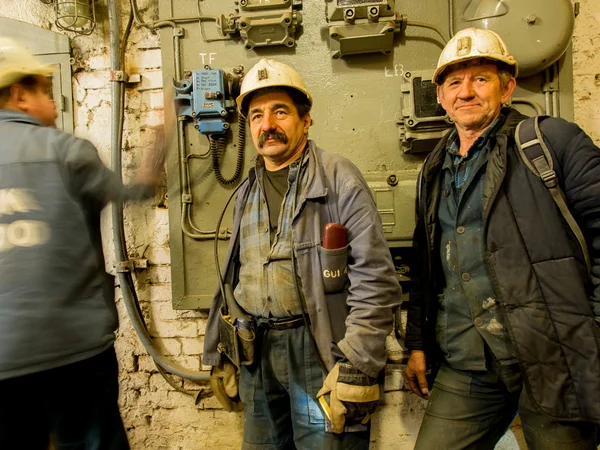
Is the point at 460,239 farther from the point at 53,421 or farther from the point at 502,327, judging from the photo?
the point at 53,421

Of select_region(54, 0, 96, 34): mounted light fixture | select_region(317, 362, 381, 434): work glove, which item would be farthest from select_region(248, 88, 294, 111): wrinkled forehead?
select_region(54, 0, 96, 34): mounted light fixture

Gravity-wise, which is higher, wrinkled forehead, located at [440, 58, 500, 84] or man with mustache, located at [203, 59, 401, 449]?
wrinkled forehead, located at [440, 58, 500, 84]

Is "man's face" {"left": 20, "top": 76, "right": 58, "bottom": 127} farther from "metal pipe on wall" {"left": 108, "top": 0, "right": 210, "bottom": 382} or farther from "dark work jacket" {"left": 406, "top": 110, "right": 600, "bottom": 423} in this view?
"dark work jacket" {"left": 406, "top": 110, "right": 600, "bottom": 423}

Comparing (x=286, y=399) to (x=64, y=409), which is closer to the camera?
(x=64, y=409)

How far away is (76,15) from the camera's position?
1.73 metres

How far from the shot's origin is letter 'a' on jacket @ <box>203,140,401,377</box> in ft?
3.42

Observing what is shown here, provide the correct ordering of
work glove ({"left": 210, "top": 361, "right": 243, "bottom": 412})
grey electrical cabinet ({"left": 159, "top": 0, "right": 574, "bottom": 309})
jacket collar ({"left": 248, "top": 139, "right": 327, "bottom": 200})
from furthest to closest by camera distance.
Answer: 1. grey electrical cabinet ({"left": 159, "top": 0, "right": 574, "bottom": 309})
2. work glove ({"left": 210, "top": 361, "right": 243, "bottom": 412})
3. jacket collar ({"left": 248, "top": 139, "right": 327, "bottom": 200})

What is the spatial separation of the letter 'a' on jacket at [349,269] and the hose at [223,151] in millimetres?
555

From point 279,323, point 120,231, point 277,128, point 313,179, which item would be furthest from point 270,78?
point 120,231

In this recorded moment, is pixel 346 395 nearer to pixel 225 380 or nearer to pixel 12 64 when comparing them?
pixel 225 380

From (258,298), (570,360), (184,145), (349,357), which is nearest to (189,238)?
(184,145)

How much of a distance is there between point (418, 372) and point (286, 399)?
47cm

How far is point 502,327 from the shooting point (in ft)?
3.69

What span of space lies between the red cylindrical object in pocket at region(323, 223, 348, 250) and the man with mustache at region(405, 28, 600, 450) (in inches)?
14.4
